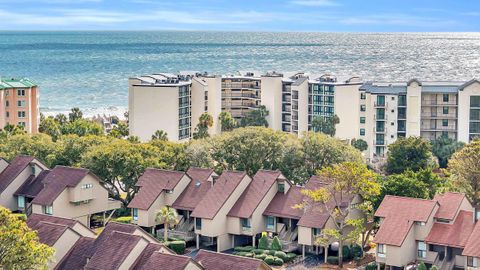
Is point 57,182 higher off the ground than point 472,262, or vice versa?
point 57,182

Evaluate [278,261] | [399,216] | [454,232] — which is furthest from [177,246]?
[454,232]

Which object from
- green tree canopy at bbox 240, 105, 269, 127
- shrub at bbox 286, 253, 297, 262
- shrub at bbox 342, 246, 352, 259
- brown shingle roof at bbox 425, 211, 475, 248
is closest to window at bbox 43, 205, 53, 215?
shrub at bbox 286, 253, 297, 262

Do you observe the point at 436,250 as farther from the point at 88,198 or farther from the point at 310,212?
the point at 88,198

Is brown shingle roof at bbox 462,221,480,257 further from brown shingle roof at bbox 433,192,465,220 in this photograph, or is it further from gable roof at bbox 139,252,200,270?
gable roof at bbox 139,252,200,270

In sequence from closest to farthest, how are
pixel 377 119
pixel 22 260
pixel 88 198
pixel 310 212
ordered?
pixel 22 260
pixel 310 212
pixel 88 198
pixel 377 119

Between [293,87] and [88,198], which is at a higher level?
[293,87]

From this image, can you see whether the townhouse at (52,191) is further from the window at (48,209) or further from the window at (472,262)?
the window at (472,262)

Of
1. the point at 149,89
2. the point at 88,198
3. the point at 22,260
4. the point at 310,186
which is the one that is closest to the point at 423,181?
the point at 310,186

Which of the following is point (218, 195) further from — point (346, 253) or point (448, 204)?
point (448, 204)
